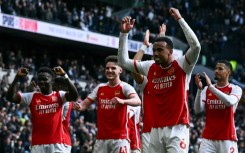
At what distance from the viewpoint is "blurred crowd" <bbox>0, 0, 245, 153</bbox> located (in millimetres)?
25484

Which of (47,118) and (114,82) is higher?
(114,82)

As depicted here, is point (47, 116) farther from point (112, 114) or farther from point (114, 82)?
point (114, 82)

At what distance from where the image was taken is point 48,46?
41438 millimetres

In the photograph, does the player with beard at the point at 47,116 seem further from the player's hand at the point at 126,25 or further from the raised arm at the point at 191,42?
the raised arm at the point at 191,42

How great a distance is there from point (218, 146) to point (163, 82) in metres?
3.61

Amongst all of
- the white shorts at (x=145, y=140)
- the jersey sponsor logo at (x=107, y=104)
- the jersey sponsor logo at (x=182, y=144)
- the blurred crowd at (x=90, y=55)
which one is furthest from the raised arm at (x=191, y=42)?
the blurred crowd at (x=90, y=55)

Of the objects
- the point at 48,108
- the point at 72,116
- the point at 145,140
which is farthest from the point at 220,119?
the point at 72,116

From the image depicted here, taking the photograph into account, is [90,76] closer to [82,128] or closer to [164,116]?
[82,128]

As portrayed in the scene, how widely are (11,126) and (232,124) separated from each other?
386 inches

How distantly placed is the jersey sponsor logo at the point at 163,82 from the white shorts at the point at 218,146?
11.3 ft

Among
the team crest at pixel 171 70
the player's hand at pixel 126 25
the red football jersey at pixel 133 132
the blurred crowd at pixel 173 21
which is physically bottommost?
the red football jersey at pixel 133 132

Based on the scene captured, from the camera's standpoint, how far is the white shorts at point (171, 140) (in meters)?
12.5

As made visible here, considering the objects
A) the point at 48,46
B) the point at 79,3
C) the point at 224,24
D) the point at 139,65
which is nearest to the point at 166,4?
the point at 224,24

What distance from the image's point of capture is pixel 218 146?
622 inches
